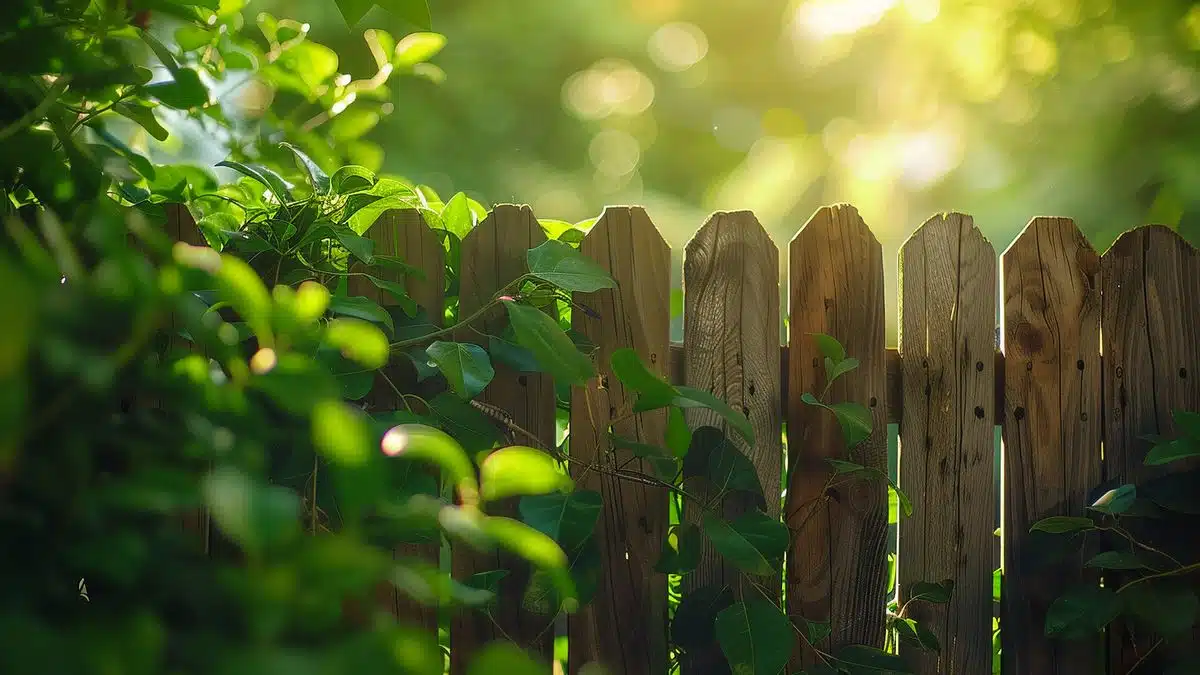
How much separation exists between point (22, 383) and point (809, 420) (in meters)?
1.40

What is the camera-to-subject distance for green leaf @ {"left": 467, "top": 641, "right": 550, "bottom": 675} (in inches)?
12.0

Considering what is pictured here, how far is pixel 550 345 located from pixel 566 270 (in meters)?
0.34

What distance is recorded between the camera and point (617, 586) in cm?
150

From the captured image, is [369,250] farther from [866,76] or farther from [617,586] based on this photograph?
[866,76]

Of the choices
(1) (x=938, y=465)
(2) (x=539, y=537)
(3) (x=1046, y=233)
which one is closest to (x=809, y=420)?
(1) (x=938, y=465)

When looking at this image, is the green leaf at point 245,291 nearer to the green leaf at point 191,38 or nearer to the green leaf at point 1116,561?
the green leaf at point 191,38

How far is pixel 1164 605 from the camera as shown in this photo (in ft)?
4.84

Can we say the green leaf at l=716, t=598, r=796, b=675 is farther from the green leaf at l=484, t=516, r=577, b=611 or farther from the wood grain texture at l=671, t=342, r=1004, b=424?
the green leaf at l=484, t=516, r=577, b=611

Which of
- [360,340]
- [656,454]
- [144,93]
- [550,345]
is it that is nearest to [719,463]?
[656,454]

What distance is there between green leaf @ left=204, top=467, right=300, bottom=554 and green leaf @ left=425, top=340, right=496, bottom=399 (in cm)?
84

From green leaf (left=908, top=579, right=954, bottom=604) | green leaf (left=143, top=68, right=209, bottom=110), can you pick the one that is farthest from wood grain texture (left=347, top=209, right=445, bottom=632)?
green leaf (left=908, top=579, right=954, bottom=604)

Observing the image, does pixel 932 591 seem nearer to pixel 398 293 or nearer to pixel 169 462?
pixel 398 293

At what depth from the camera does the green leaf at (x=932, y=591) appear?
1.52 metres

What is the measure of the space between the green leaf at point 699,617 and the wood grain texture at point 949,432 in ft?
1.27
